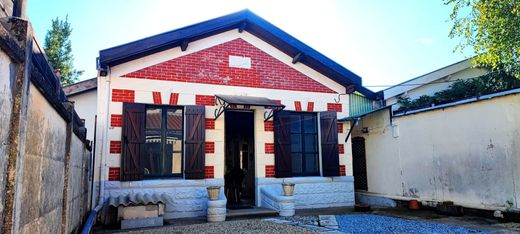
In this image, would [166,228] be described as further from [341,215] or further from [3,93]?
[3,93]

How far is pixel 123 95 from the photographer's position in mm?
7652

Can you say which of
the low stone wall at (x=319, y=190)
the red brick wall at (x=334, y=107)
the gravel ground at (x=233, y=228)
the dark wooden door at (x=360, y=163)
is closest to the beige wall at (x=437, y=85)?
the dark wooden door at (x=360, y=163)

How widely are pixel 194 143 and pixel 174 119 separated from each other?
736mm

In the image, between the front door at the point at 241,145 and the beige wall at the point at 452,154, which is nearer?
the beige wall at the point at 452,154

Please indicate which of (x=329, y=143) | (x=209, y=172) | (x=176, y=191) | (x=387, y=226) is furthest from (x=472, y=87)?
(x=176, y=191)

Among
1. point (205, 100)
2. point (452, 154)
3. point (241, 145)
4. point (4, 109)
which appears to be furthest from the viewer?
point (241, 145)

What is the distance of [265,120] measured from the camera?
8891 millimetres

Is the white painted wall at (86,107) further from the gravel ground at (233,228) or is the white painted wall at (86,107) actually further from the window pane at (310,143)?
the window pane at (310,143)

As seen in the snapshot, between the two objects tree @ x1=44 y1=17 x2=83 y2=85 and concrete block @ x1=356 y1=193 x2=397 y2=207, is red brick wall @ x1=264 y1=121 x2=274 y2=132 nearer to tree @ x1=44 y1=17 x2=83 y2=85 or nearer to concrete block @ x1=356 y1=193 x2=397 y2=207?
concrete block @ x1=356 y1=193 x2=397 y2=207

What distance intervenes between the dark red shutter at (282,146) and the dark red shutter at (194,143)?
184 cm

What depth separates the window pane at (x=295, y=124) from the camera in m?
9.24

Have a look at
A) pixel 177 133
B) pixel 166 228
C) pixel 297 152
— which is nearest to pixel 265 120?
pixel 297 152

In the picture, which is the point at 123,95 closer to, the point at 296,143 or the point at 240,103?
the point at 240,103

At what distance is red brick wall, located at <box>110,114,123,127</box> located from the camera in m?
7.50
